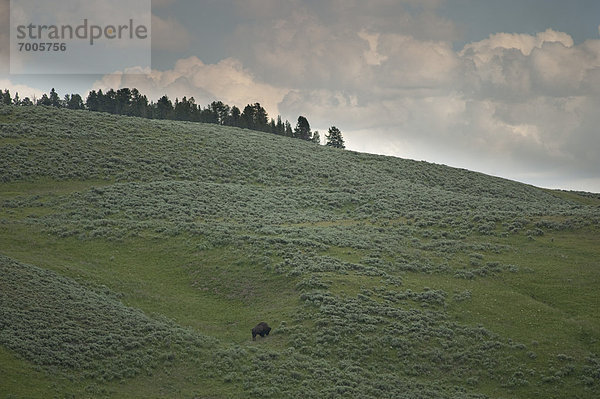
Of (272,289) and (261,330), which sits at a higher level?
(272,289)

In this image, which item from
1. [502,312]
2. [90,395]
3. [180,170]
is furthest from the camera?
[180,170]

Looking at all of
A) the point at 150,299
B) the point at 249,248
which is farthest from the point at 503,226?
the point at 150,299

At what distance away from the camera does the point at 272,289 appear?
3575cm

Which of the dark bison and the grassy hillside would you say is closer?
the grassy hillside

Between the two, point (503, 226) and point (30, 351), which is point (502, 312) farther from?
point (30, 351)

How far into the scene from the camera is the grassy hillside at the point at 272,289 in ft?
82.4

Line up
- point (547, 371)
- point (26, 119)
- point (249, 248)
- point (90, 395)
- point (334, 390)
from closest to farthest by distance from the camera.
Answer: point (90, 395), point (334, 390), point (547, 371), point (249, 248), point (26, 119)

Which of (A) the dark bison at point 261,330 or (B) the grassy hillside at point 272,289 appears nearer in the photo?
(B) the grassy hillside at point 272,289

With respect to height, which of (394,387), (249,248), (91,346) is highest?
(249,248)

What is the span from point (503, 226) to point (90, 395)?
39.8 m

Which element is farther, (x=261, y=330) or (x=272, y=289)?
(x=272, y=289)

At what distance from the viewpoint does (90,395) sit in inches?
858

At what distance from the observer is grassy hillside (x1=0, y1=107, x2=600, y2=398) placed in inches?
989

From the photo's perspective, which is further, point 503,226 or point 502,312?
point 503,226
